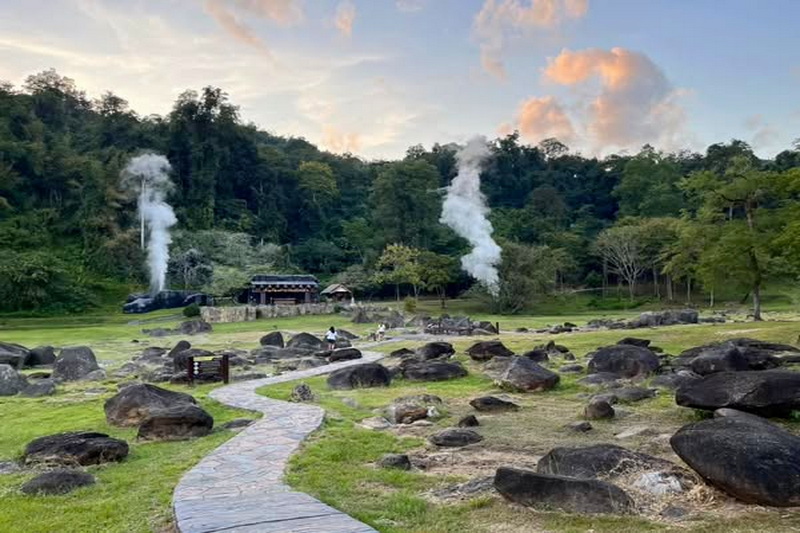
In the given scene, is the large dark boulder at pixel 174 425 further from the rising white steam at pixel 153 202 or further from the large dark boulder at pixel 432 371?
the rising white steam at pixel 153 202

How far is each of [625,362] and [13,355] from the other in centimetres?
2664

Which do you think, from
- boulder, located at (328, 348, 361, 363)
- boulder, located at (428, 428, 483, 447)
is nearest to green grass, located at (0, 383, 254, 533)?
boulder, located at (428, 428, 483, 447)

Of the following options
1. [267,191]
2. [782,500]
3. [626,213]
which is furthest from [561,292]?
[782,500]

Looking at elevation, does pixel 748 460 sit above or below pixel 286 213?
below

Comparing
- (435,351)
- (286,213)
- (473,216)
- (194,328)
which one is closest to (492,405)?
(435,351)

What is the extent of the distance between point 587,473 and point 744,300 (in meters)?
63.5

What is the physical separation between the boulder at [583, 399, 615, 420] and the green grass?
7865 millimetres

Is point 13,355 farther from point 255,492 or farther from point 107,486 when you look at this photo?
point 255,492

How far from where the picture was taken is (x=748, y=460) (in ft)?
27.3

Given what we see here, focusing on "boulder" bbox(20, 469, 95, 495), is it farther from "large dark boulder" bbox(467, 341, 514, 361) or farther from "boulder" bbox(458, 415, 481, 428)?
"large dark boulder" bbox(467, 341, 514, 361)

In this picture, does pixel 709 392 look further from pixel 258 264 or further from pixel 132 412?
pixel 258 264

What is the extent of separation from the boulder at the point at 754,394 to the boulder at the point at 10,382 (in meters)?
20.7

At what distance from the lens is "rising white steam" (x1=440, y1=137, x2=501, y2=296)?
66875mm

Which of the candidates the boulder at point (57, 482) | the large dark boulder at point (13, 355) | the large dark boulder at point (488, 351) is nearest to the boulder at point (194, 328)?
the large dark boulder at point (13, 355)
